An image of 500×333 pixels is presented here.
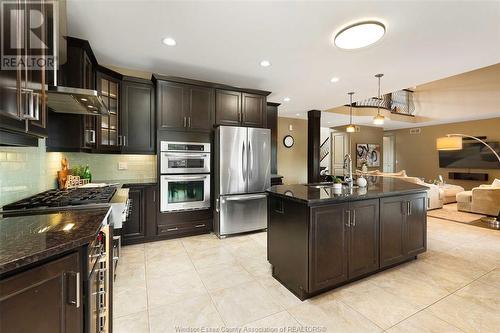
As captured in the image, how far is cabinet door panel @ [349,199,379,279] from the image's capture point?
2174 mm

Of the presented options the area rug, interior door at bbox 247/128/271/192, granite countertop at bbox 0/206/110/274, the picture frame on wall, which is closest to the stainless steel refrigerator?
interior door at bbox 247/128/271/192

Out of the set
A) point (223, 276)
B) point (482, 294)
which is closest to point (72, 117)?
point (223, 276)

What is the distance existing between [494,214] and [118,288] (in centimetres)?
696

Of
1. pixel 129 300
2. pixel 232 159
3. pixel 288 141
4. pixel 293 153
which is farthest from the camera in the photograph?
pixel 293 153

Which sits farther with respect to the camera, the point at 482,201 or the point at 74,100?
the point at 482,201

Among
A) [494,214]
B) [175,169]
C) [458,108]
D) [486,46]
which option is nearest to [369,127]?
[458,108]

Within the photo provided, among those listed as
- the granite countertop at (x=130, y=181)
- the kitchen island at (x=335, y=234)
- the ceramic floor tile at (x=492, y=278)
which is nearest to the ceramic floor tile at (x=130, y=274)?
the granite countertop at (x=130, y=181)

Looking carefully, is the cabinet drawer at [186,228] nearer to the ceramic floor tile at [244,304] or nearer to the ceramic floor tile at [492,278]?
the ceramic floor tile at [244,304]

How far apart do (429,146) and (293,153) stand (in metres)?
5.72

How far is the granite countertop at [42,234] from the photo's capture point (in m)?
0.81

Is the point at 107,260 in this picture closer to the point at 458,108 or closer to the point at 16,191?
the point at 16,191

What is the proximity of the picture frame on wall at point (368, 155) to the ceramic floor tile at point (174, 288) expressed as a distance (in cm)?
893

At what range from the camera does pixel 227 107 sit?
12.7 feet

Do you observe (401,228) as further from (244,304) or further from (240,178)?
(240,178)
